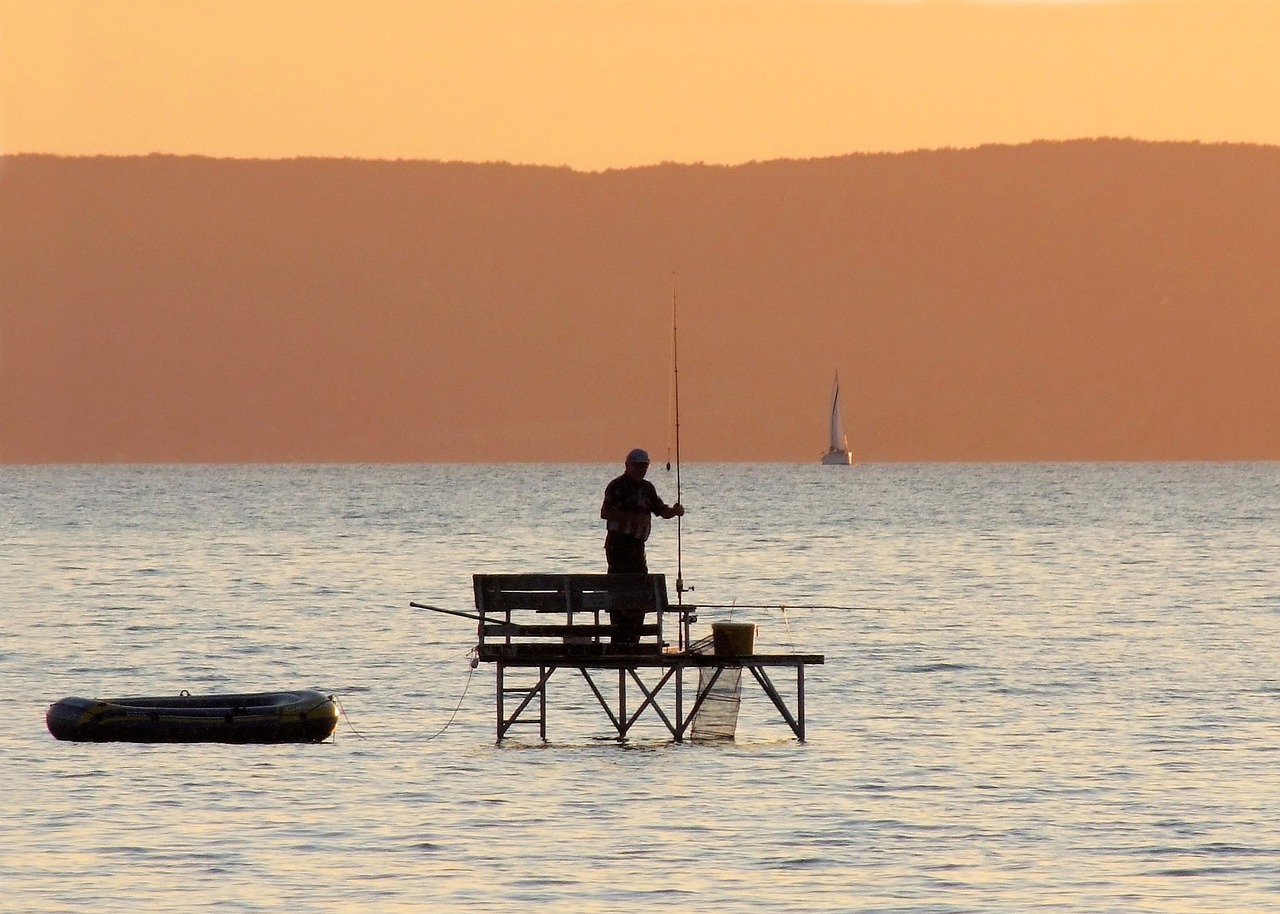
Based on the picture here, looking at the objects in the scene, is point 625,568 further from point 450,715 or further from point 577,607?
point 450,715

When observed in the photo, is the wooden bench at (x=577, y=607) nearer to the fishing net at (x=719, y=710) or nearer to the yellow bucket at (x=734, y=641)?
the yellow bucket at (x=734, y=641)

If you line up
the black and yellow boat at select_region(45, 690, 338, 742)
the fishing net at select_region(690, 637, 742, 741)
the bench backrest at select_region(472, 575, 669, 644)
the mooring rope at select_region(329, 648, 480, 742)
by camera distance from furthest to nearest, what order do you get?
the mooring rope at select_region(329, 648, 480, 742), the fishing net at select_region(690, 637, 742, 741), the black and yellow boat at select_region(45, 690, 338, 742), the bench backrest at select_region(472, 575, 669, 644)

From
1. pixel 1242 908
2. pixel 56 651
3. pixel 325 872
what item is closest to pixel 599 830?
pixel 325 872

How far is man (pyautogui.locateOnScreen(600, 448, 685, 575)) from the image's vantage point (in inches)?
834

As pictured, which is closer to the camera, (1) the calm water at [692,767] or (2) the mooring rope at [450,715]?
(1) the calm water at [692,767]

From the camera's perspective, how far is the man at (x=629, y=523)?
836 inches

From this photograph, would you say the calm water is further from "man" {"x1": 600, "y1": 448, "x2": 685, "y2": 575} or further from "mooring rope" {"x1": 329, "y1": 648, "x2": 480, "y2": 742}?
"man" {"x1": 600, "y1": 448, "x2": 685, "y2": 575}

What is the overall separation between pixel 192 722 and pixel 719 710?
5522 millimetres

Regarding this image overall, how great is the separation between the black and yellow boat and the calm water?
19cm

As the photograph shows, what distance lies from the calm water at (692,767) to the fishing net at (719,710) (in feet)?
0.98

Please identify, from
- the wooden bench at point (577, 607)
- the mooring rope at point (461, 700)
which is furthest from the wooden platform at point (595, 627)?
the mooring rope at point (461, 700)

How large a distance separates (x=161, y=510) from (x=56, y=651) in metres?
80.3

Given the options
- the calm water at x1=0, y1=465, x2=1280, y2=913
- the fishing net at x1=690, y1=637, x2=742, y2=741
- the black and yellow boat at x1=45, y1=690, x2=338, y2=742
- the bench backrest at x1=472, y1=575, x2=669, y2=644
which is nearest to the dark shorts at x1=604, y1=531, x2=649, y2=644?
the bench backrest at x1=472, y1=575, x2=669, y2=644

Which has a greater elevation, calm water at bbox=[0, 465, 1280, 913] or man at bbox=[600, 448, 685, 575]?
man at bbox=[600, 448, 685, 575]
